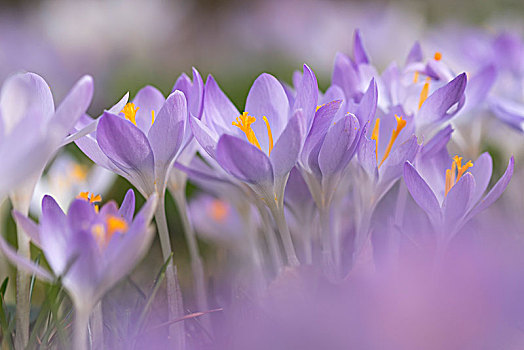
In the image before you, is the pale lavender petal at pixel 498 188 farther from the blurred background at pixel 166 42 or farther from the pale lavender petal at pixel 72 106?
the blurred background at pixel 166 42

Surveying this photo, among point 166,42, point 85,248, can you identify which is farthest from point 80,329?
point 166,42

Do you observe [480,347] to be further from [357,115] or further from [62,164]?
[62,164]

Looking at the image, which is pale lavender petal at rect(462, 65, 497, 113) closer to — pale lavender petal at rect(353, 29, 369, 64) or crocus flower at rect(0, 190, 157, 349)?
pale lavender petal at rect(353, 29, 369, 64)

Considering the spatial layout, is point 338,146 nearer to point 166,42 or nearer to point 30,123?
point 30,123

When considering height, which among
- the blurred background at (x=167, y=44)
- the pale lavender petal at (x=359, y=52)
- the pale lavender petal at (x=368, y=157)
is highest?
the pale lavender petal at (x=359, y=52)

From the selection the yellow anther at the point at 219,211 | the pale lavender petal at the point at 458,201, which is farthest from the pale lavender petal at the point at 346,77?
the yellow anther at the point at 219,211

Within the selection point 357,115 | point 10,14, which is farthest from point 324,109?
point 10,14
